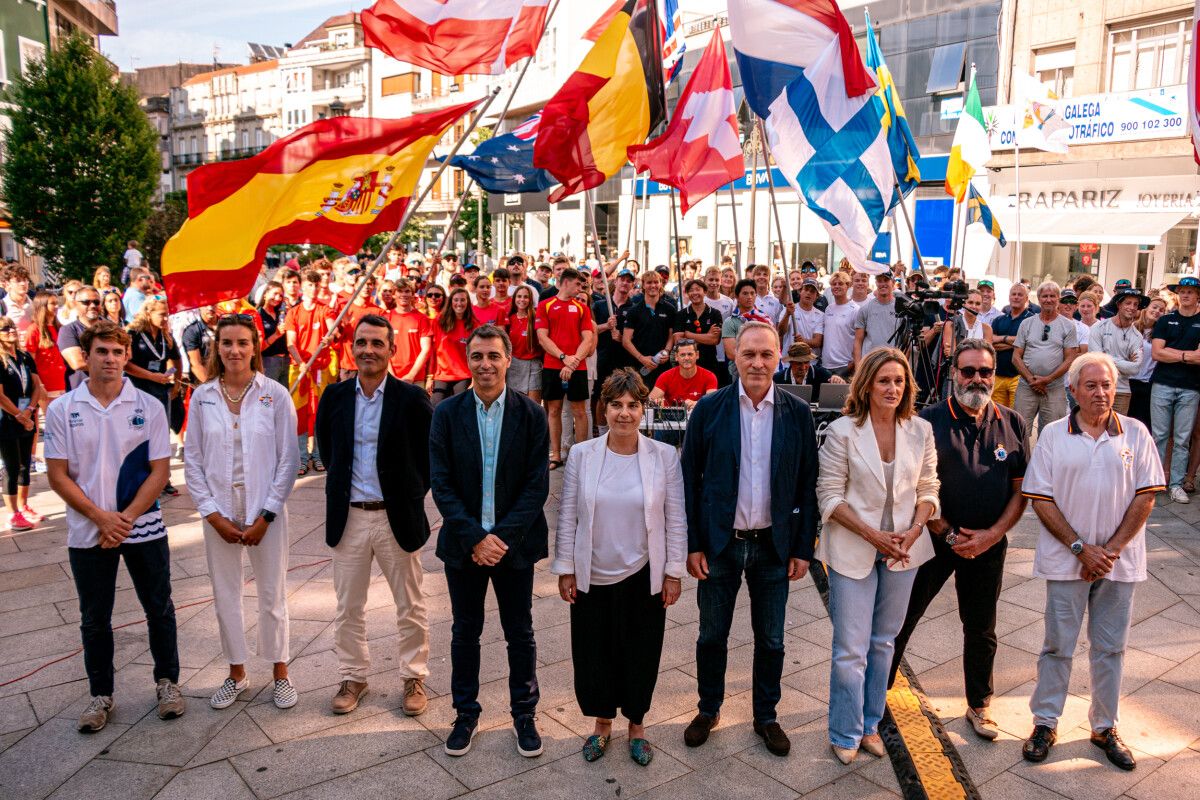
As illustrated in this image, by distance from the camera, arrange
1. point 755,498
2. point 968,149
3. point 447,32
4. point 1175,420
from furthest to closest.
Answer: point 968,149 → point 1175,420 → point 447,32 → point 755,498

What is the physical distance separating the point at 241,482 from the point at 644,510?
2.07 m

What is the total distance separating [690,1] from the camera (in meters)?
37.5

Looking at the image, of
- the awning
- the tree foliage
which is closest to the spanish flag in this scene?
the awning

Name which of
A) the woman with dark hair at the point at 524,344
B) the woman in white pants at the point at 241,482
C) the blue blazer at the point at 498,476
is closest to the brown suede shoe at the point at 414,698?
the woman in white pants at the point at 241,482

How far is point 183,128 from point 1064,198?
99.0m

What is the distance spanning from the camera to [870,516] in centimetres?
421

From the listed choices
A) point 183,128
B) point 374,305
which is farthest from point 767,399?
point 183,128

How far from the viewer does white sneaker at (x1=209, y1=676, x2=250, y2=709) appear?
15.6ft

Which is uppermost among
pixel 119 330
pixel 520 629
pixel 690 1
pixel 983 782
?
pixel 690 1

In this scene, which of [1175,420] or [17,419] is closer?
[17,419]

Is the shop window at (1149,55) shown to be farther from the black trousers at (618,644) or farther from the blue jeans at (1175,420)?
the black trousers at (618,644)

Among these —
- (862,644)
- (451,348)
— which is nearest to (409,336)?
(451,348)

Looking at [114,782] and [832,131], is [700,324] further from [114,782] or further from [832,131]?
[114,782]

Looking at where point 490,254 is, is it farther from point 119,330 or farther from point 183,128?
point 183,128
